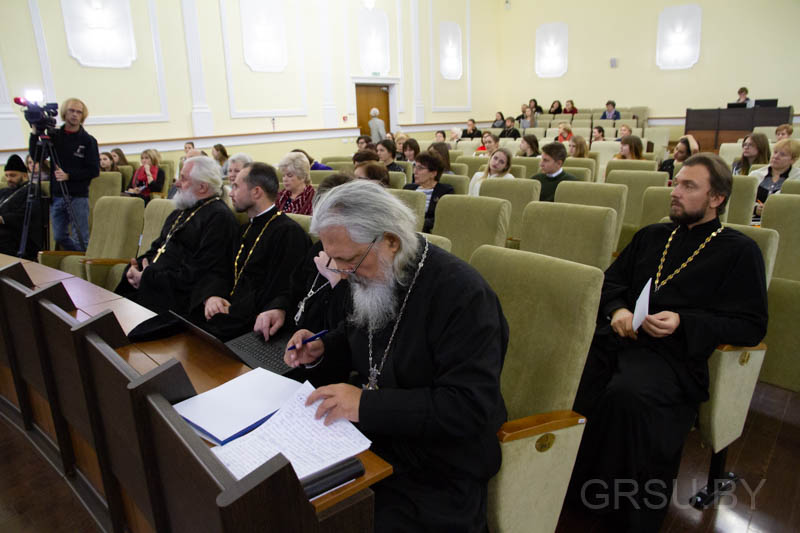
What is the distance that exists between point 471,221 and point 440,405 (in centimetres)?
179

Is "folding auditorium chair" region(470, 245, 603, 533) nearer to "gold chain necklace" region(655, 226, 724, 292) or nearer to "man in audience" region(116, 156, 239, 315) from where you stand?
"gold chain necklace" region(655, 226, 724, 292)

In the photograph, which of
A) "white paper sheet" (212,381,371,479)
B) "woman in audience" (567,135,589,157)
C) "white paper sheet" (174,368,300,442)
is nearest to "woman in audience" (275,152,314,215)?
"white paper sheet" (174,368,300,442)

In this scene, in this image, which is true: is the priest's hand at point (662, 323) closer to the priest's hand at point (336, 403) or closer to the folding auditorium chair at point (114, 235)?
the priest's hand at point (336, 403)

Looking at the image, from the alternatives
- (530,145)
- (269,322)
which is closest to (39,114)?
(269,322)

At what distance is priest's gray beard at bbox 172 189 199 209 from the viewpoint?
9.10 feet

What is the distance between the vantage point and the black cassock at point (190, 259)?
2627 mm

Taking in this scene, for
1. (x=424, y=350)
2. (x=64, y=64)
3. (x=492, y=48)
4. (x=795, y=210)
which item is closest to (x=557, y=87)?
(x=492, y=48)

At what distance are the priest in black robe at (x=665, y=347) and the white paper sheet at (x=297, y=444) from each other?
104 centimetres

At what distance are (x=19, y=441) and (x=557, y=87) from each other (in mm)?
15048

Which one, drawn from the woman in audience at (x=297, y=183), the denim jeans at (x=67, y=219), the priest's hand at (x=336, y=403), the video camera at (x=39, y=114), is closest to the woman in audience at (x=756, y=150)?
the woman in audience at (x=297, y=183)

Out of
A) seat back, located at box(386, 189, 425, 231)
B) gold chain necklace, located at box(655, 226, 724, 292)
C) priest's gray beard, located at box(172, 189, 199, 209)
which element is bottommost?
gold chain necklace, located at box(655, 226, 724, 292)

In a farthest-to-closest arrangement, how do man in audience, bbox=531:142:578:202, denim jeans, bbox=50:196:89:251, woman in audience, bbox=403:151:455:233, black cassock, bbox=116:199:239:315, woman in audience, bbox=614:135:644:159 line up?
woman in audience, bbox=614:135:644:159 → denim jeans, bbox=50:196:89:251 → man in audience, bbox=531:142:578:202 → woman in audience, bbox=403:151:455:233 → black cassock, bbox=116:199:239:315

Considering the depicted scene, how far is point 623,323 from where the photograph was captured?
1.92 m

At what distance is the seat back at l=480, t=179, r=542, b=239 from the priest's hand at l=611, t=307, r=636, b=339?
171cm
